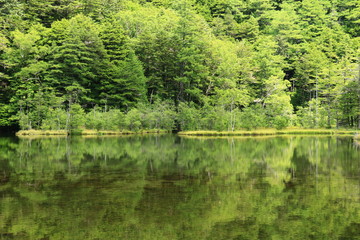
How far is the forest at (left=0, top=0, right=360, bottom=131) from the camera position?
35.6 metres

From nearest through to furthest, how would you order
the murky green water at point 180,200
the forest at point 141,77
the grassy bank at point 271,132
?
the murky green water at point 180,200 < the grassy bank at point 271,132 < the forest at point 141,77

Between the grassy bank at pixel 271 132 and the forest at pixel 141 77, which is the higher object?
the forest at pixel 141 77

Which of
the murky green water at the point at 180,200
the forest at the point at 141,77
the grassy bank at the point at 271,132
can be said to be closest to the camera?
the murky green water at the point at 180,200

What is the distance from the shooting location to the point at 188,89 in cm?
3984

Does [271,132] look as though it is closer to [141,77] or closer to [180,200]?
[141,77]

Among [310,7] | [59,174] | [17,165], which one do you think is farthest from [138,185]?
[310,7]

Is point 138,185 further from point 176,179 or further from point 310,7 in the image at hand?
point 310,7

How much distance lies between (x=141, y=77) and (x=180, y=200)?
33492 mm

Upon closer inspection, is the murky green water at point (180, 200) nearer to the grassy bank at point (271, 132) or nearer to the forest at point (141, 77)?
the grassy bank at point (271, 132)

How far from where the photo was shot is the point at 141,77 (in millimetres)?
40125

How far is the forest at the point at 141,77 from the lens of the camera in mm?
35594

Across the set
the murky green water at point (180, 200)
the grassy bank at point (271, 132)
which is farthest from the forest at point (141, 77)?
the murky green water at point (180, 200)

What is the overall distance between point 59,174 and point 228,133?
2298 centimetres

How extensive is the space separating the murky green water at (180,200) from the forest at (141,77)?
878 inches
